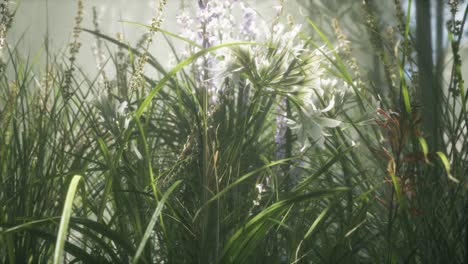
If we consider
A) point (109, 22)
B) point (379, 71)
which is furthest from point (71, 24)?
point (379, 71)

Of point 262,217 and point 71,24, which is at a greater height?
point 71,24

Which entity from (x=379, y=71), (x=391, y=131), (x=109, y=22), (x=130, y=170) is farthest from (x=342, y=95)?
(x=109, y=22)

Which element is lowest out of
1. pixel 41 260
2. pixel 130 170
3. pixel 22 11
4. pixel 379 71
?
pixel 41 260

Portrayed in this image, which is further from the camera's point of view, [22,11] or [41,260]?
[22,11]

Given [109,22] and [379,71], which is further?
[109,22]

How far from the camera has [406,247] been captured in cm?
68

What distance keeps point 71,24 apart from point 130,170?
1.50 m

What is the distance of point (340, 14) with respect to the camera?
1822mm

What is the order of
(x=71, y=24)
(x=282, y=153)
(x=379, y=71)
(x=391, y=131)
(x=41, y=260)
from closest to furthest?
(x=391, y=131)
(x=41, y=260)
(x=282, y=153)
(x=379, y=71)
(x=71, y=24)

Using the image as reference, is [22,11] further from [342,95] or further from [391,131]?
[391,131]

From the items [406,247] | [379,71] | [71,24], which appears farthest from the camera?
[71,24]

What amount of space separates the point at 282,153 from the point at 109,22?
4.43ft

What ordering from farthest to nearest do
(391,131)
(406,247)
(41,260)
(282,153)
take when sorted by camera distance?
1. (282,153)
2. (41,260)
3. (406,247)
4. (391,131)

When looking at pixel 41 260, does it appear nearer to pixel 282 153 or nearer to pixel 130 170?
pixel 130 170
